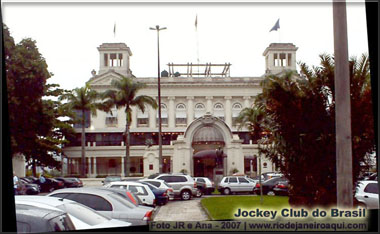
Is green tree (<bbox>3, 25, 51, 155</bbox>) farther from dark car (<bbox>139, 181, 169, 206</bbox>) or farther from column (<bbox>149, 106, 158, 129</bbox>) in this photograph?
column (<bbox>149, 106, 158, 129</bbox>)

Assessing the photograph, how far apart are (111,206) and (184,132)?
3523cm

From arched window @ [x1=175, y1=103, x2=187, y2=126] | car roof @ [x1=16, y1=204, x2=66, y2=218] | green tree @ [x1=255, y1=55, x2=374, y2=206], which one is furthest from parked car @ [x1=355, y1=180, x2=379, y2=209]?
arched window @ [x1=175, y1=103, x2=187, y2=126]

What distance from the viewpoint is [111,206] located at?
10.9m

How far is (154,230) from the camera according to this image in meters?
8.75

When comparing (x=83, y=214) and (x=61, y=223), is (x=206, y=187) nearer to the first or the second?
(x=83, y=214)

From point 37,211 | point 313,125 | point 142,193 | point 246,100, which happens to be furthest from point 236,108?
point 37,211

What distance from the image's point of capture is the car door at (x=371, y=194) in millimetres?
12406

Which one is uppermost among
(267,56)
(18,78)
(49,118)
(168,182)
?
(267,56)

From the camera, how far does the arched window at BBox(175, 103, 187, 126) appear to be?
49.7 m

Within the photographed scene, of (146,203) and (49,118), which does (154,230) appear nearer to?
(49,118)

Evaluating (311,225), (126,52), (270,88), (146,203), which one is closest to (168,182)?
(146,203)

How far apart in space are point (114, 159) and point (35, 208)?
125 feet

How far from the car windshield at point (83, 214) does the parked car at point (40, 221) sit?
96cm

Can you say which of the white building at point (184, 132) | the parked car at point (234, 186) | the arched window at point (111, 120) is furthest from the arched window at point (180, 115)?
the parked car at point (234, 186)
